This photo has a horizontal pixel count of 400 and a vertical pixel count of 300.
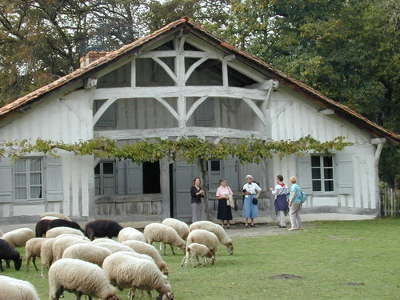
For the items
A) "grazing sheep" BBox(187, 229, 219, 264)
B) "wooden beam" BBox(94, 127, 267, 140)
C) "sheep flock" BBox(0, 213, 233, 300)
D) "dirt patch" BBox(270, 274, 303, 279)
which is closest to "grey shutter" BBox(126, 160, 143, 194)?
"wooden beam" BBox(94, 127, 267, 140)

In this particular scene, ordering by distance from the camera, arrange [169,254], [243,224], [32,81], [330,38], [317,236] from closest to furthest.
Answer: [169,254] < [317,236] < [243,224] < [330,38] < [32,81]

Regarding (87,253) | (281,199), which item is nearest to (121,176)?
(281,199)

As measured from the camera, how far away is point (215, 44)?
23172 millimetres

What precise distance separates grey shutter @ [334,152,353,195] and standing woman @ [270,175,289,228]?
348 cm

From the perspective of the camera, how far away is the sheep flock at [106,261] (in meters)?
10.4

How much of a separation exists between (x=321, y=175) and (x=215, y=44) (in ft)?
19.5

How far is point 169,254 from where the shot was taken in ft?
55.0

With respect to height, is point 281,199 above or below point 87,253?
above

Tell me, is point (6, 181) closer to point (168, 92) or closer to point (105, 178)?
point (105, 178)

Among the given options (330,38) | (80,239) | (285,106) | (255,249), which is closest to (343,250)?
(255,249)

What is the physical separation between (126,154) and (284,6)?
1120 cm

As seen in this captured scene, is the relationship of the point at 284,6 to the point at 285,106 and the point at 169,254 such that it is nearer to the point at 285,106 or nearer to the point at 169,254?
the point at 285,106

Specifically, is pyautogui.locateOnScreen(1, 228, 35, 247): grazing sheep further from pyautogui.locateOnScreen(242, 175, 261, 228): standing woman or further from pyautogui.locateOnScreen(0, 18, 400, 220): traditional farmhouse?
pyautogui.locateOnScreen(242, 175, 261, 228): standing woman

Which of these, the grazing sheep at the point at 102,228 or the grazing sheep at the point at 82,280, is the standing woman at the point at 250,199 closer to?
the grazing sheep at the point at 102,228
